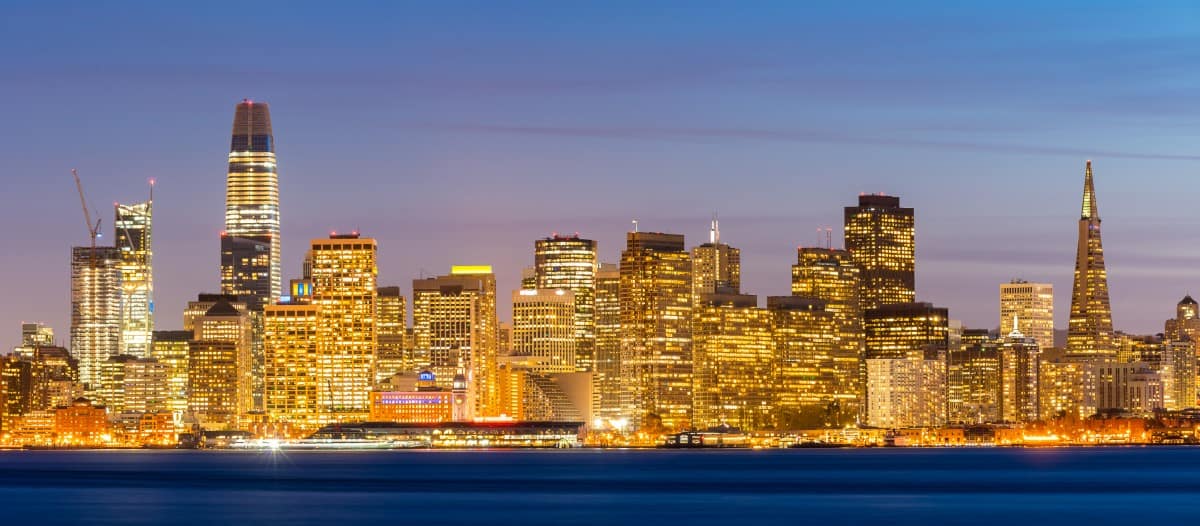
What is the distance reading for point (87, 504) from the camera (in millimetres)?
157125

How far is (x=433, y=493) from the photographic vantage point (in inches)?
6777

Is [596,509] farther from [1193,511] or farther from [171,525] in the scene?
[1193,511]

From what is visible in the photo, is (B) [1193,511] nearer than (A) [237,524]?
No

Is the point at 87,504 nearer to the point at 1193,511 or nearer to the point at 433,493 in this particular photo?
the point at 433,493

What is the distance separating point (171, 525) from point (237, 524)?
3942 mm

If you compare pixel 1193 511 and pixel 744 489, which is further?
pixel 744 489

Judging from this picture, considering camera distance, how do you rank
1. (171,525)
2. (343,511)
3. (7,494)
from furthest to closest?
(7,494)
(343,511)
(171,525)

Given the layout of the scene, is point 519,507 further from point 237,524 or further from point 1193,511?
point 1193,511

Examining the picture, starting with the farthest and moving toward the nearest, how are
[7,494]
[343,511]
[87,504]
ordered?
[7,494], [87,504], [343,511]

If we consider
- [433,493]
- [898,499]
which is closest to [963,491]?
[898,499]

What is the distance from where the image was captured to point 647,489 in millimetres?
177625

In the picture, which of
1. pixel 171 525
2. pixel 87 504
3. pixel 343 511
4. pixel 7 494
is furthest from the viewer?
pixel 7 494

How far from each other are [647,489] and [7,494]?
49.4 metres

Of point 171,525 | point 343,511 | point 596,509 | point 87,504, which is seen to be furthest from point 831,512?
point 87,504
